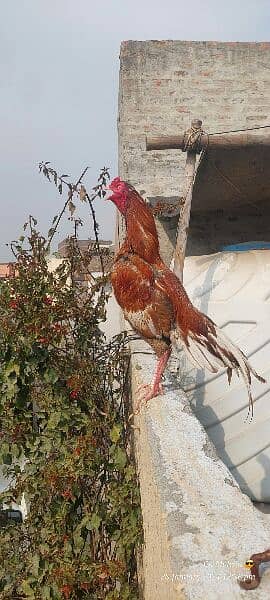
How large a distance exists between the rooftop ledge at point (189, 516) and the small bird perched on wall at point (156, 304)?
28 centimetres

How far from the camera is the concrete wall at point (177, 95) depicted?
5.88 m

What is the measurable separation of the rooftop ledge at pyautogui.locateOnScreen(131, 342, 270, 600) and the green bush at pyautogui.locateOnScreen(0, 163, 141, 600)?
487 millimetres

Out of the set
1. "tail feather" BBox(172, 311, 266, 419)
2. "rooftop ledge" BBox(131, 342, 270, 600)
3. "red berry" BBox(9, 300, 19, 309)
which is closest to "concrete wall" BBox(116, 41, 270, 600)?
"rooftop ledge" BBox(131, 342, 270, 600)

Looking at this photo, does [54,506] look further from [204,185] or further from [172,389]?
[204,185]

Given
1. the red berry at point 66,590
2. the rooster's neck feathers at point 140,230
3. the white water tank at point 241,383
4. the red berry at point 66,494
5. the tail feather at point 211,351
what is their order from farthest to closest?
the white water tank at point 241,383 < the red berry at point 66,494 < the red berry at point 66,590 < the rooster's neck feathers at point 140,230 < the tail feather at point 211,351

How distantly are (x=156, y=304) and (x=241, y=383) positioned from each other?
3.80 feet

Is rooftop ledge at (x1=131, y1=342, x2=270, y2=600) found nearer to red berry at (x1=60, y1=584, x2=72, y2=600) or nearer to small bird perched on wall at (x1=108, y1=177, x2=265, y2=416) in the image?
small bird perched on wall at (x1=108, y1=177, x2=265, y2=416)

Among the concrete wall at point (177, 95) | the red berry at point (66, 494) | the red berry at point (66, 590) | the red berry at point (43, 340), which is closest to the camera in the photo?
the red berry at point (66, 590)

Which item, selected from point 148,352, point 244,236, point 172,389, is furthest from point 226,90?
point 172,389

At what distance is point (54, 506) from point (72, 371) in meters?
0.72

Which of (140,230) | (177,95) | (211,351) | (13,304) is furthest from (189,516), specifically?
(177,95)

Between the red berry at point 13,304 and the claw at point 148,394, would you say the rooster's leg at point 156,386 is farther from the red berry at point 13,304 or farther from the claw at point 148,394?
the red berry at point 13,304

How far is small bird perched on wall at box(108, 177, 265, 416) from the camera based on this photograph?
2.29 m

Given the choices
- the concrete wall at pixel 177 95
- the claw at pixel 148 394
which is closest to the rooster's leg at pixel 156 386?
the claw at pixel 148 394
